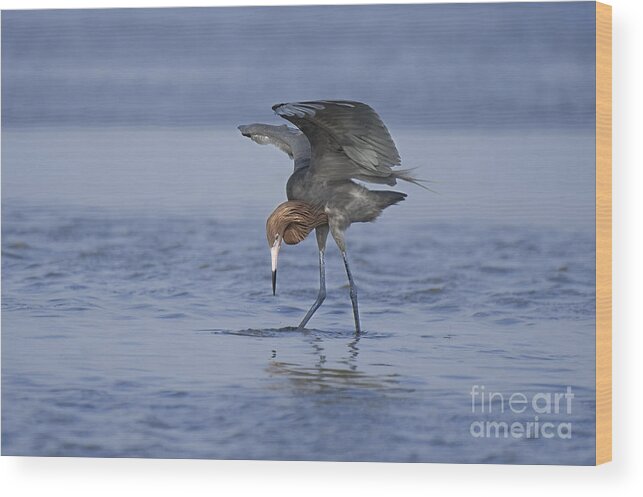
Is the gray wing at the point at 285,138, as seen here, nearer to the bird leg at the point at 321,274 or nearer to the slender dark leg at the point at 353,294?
the bird leg at the point at 321,274

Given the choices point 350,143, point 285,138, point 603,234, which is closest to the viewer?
point 603,234

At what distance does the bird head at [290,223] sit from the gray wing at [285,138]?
0.73 feet

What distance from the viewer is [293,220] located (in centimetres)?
830

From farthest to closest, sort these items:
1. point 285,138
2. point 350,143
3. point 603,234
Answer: point 285,138 → point 350,143 → point 603,234

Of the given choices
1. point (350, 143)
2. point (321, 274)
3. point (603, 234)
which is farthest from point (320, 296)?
point (603, 234)

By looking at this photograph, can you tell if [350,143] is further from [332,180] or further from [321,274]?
[321,274]

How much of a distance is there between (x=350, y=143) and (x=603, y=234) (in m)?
1.32

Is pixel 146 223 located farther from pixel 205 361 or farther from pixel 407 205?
pixel 407 205

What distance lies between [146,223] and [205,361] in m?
0.78

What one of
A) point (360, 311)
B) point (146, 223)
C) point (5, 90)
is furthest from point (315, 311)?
point (5, 90)

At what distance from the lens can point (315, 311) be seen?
8.32m

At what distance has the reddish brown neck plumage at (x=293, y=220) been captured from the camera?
8297mm

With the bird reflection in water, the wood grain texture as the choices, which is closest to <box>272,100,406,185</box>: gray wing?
the bird reflection in water

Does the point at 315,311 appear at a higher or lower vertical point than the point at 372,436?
higher
